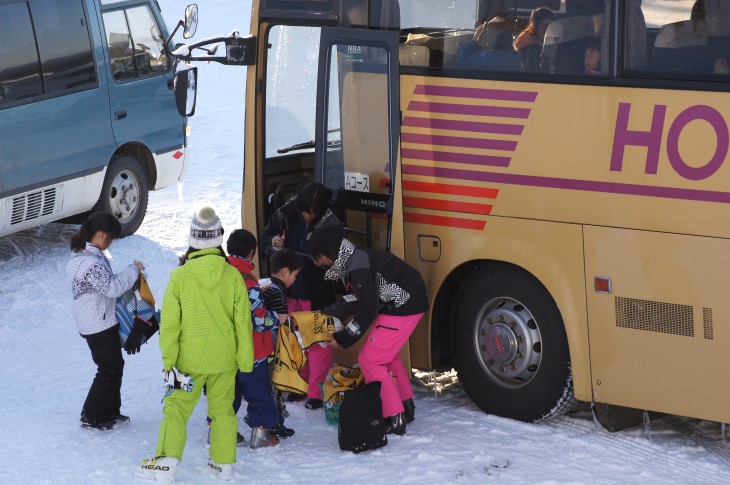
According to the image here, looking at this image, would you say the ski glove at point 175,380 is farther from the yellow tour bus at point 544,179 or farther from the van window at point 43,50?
the van window at point 43,50

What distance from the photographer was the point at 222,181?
14492 millimetres

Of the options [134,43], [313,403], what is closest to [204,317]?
[313,403]

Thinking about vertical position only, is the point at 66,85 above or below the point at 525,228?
above

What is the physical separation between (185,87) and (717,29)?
3.60 m

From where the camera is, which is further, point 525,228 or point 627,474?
point 525,228

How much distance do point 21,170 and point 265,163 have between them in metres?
3.46

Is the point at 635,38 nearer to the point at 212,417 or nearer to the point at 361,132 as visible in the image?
the point at 361,132

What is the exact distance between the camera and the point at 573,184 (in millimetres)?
6504

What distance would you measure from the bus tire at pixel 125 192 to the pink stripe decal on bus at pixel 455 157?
5370mm

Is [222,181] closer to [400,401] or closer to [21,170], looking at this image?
[21,170]

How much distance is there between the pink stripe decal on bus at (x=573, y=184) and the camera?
6105 millimetres

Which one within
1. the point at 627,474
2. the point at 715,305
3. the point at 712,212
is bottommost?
the point at 627,474

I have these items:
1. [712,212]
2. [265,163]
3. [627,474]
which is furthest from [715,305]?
[265,163]

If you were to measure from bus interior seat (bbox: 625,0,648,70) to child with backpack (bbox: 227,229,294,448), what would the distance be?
2.29 meters
